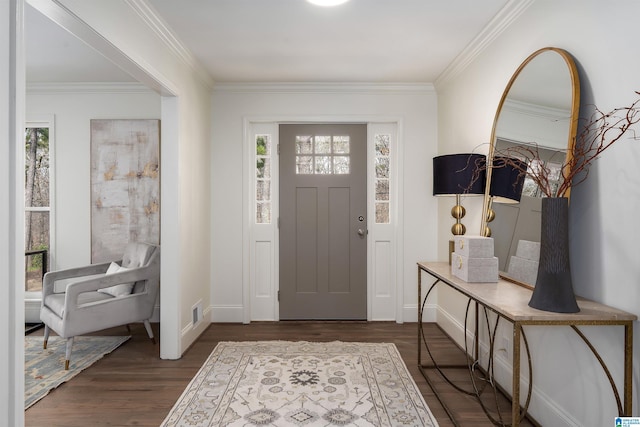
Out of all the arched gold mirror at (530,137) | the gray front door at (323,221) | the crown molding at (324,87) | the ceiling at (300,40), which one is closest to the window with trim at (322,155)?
the gray front door at (323,221)

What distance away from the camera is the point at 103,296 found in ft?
10.9

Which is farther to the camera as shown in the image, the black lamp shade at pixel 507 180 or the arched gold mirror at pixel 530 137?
the black lamp shade at pixel 507 180

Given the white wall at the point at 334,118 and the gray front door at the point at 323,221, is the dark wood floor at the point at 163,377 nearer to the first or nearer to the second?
the gray front door at the point at 323,221

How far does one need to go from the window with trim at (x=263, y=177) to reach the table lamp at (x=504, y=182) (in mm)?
2269

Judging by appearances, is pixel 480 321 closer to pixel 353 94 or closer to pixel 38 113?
pixel 353 94

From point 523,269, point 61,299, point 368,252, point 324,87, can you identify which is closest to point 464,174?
point 523,269

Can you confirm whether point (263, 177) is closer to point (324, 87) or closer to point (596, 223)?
point (324, 87)

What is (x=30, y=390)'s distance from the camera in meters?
2.49

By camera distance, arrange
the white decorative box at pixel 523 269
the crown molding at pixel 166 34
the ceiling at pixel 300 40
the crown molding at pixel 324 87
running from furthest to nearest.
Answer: the crown molding at pixel 324 87 → the ceiling at pixel 300 40 → the crown molding at pixel 166 34 → the white decorative box at pixel 523 269

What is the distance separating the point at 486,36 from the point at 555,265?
1.95 m

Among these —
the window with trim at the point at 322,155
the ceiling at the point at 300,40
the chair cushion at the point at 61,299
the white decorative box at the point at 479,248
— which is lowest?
the chair cushion at the point at 61,299

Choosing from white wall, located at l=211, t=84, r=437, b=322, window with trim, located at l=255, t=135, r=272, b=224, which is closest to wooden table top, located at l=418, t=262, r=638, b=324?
white wall, located at l=211, t=84, r=437, b=322

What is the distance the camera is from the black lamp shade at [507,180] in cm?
217

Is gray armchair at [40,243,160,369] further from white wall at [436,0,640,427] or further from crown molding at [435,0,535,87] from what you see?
crown molding at [435,0,535,87]
